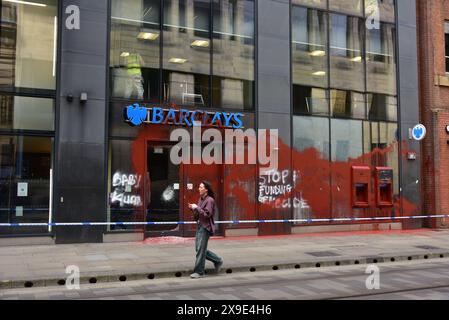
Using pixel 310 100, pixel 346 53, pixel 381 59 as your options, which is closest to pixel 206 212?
pixel 310 100

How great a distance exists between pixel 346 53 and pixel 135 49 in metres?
7.97

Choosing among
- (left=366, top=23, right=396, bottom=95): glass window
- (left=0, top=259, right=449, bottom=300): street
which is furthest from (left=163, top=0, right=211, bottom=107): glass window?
(left=0, top=259, right=449, bottom=300): street

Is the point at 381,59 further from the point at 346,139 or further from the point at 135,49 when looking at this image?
the point at 135,49

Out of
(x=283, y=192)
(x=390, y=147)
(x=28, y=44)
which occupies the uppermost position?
(x=28, y=44)

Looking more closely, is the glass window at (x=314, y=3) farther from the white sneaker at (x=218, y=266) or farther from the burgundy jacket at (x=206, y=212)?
the white sneaker at (x=218, y=266)

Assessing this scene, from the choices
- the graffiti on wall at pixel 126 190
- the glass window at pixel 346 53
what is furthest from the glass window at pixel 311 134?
the graffiti on wall at pixel 126 190

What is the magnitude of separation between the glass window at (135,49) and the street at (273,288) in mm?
6775

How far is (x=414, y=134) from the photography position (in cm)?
1953

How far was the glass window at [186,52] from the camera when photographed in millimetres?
15758

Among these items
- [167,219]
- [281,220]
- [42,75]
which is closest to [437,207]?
[281,220]

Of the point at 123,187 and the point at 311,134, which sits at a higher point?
the point at 311,134

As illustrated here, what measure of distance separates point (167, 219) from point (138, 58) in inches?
191

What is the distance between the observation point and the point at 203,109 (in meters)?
16.1

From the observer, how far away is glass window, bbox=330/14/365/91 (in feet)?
61.2
